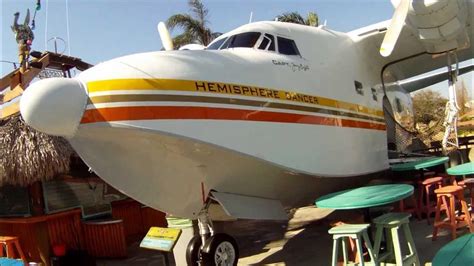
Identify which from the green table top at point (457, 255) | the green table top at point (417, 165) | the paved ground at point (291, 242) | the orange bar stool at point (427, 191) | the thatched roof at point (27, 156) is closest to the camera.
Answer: the green table top at point (457, 255)

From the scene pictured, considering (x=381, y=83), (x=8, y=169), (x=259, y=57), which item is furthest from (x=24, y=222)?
(x=381, y=83)

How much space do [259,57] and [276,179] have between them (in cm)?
179

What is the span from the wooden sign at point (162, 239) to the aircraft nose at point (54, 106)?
7.56ft

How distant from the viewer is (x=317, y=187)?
7.67 meters

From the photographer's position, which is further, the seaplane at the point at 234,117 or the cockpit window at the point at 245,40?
the cockpit window at the point at 245,40

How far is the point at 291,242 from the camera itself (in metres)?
9.42

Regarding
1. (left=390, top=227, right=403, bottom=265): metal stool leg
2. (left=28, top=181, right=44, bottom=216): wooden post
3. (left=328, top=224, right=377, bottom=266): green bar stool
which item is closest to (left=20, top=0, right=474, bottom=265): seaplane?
(left=328, top=224, right=377, bottom=266): green bar stool

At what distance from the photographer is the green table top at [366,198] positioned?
17.9 feet

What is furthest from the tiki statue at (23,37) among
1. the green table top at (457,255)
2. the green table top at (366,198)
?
the green table top at (457,255)

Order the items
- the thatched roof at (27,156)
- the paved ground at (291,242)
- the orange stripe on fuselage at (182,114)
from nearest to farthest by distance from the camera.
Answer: the orange stripe on fuselage at (182,114)
the paved ground at (291,242)
the thatched roof at (27,156)

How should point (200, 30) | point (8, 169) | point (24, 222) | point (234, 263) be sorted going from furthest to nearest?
1. point (200, 30)
2. point (24, 222)
3. point (8, 169)
4. point (234, 263)

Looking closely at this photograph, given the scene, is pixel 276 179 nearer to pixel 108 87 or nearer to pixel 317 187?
pixel 317 187

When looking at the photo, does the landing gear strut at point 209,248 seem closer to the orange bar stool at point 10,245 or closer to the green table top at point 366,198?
the green table top at point 366,198

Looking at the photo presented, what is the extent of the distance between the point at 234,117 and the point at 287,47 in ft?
6.69
